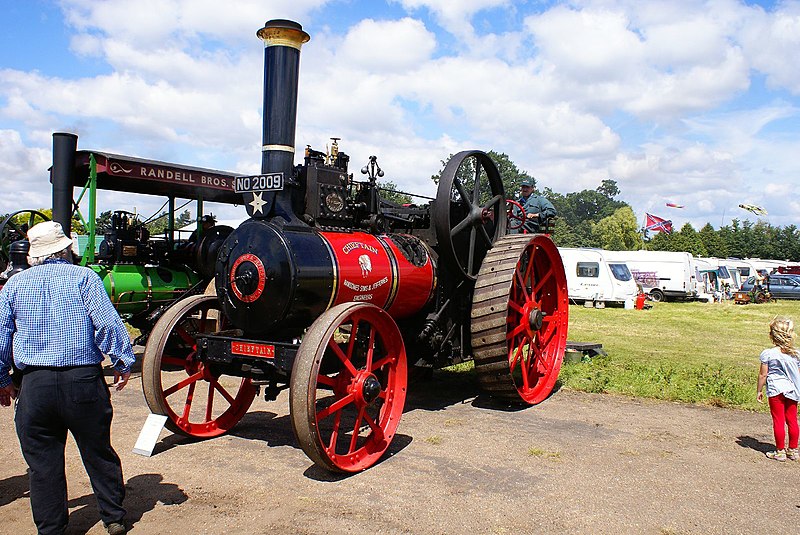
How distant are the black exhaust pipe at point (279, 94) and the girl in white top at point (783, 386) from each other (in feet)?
12.7

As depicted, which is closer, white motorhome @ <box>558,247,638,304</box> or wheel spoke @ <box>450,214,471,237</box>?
wheel spoke @ <box>450,214,471,237</box>

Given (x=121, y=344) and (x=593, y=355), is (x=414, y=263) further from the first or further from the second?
(x=593, y=355)

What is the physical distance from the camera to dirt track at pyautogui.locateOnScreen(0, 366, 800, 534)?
3721mm

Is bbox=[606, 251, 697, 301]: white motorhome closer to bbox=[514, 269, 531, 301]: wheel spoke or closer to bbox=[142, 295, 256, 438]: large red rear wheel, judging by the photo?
bbox=[514, 269, 531, 301]: wheel spoke

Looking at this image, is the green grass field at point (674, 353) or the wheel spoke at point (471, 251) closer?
the wheel spoke at point (471, 251)

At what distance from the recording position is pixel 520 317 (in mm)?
6781

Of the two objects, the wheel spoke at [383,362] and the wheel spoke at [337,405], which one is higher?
the wheel spoke at [383,362]

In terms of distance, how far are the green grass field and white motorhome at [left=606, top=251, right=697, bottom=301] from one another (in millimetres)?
3128

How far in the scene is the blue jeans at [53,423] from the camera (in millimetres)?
3277

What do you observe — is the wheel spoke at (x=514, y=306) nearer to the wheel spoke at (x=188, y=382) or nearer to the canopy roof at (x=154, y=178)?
the wheel spoke at (x=188, y=382)

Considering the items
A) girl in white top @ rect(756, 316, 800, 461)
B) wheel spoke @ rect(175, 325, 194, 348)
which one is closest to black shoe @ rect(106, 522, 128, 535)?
wheel spoke @ rect(175, 325, 194, 348)

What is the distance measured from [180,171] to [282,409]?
398 cm

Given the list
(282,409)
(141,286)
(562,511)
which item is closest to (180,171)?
(141,286)

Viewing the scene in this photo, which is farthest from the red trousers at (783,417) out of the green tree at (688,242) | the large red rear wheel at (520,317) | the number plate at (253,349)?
the green tree at (688,242)
